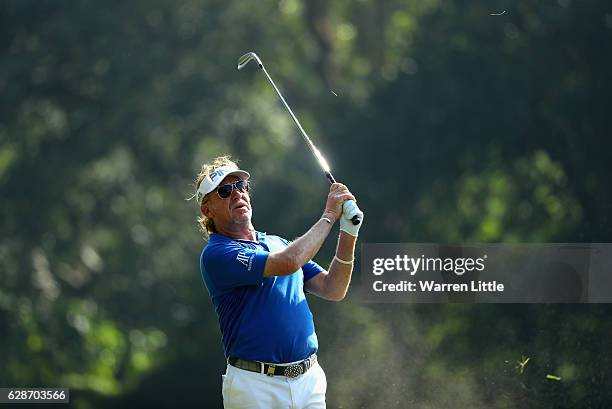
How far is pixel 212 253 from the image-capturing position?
419 cm

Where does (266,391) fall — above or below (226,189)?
below

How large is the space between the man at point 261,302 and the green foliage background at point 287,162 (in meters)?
3.68

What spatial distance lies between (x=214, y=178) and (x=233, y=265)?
37cm

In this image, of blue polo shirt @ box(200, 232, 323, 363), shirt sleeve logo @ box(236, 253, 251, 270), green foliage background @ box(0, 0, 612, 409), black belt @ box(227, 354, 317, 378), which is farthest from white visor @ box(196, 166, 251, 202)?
green foliage background @ box(0, 0, 612, 409)

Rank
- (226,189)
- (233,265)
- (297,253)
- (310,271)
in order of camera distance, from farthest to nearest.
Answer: (310,271) < (226,189) < (233,265) < (297,253)

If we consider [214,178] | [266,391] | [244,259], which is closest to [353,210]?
[244,259]

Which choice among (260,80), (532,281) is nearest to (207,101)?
(260,80)

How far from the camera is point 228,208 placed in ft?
14.2

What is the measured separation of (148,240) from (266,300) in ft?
31.2

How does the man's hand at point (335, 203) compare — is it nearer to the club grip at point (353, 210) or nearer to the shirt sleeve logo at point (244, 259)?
the club grip at point (353, 210)

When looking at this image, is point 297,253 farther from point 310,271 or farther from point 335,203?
point 310,271

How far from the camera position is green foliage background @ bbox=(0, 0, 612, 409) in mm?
8719

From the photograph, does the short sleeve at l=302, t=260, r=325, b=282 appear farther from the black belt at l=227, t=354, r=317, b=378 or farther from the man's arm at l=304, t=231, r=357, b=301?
the black belt at l=227, t=354, r=317, b=378

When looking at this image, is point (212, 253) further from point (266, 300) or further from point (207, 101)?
point (207, 101)
